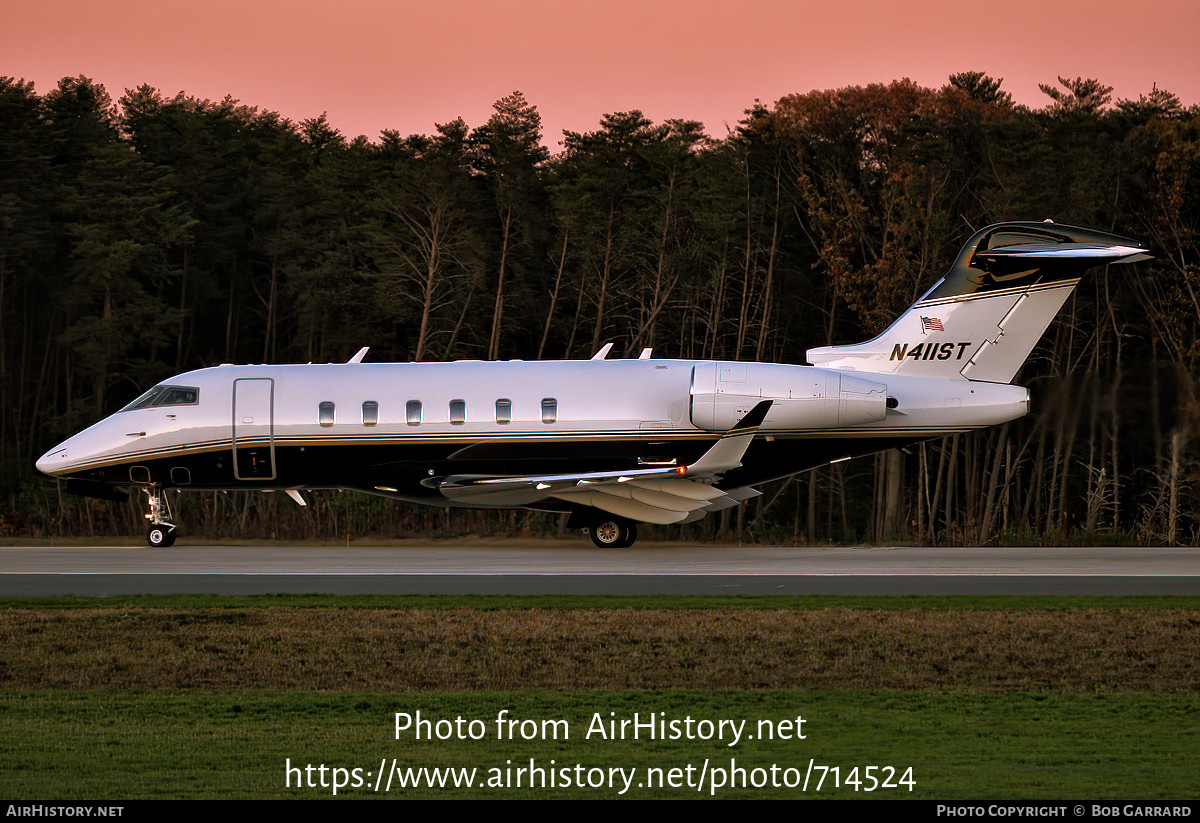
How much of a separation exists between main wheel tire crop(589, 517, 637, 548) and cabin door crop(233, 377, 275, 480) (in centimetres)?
617

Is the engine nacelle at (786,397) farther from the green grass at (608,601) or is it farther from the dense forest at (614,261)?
the dense forest at (614,261)

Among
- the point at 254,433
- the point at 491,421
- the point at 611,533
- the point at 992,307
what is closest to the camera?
the point at 491,421

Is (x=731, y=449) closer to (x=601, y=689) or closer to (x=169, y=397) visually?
(x=169, y=397)

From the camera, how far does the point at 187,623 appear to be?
15492 millimetres

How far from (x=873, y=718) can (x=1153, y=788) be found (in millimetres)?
2528

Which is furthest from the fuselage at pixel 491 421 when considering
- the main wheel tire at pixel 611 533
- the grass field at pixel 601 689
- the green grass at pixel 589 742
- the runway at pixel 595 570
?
the green grass at pixel 589 742

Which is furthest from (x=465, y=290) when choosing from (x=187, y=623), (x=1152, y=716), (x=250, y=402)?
(x=1152, y=716)

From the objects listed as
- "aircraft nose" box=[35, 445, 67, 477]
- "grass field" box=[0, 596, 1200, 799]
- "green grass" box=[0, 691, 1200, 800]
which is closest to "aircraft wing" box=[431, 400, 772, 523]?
"aircraft nose" box=[35, 445, 67, 477]

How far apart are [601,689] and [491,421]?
1473 centimetres

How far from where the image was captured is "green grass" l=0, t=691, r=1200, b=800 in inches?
332

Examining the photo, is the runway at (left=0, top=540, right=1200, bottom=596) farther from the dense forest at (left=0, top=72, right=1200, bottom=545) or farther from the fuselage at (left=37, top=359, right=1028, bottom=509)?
the dense forest at (left=0, top=72, right=1200, bottom=545)

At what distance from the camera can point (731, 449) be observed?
2502cm

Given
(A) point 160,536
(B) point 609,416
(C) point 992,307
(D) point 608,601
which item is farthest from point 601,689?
(A) point 160,536
